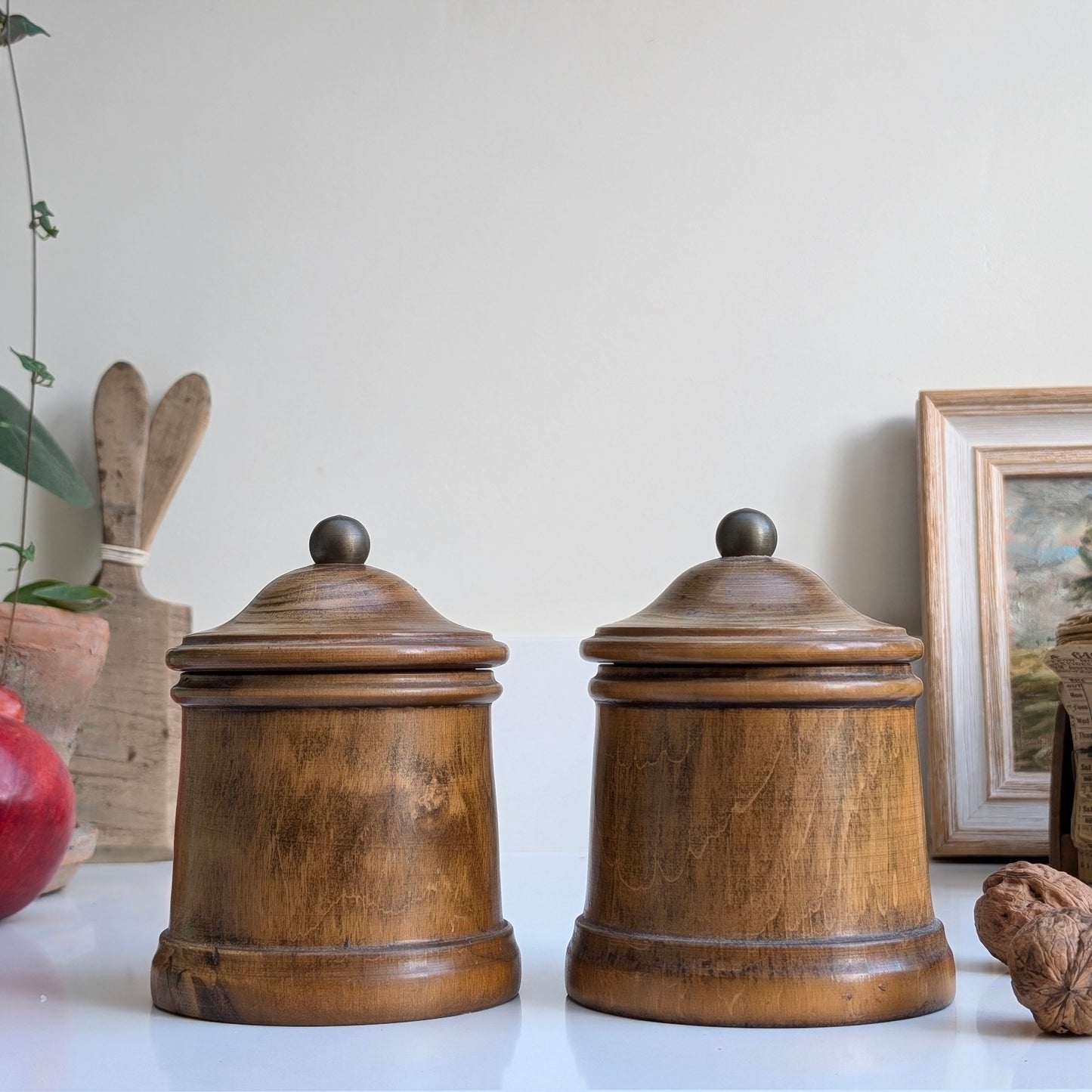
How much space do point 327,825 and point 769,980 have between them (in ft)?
0.60

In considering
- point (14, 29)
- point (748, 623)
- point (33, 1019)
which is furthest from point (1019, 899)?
point (14, 29)

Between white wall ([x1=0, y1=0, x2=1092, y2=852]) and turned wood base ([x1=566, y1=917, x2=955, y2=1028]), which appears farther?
white wall ([x1=0, y1=0, x2=1092, y2=852])

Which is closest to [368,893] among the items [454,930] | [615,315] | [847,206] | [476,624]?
[454,930]

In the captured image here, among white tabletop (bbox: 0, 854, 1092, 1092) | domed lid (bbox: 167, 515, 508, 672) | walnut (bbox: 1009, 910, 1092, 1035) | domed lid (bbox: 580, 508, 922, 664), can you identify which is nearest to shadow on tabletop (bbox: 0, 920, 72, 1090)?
white tabletop (bbox: 0, 854, 1092, 1092)

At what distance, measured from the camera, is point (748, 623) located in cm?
50

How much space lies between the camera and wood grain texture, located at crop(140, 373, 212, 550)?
1047mm

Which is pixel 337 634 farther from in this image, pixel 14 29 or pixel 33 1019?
pixel 14 29

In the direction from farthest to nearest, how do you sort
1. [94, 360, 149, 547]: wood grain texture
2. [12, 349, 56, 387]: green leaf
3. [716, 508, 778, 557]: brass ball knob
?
[94, 360, 149, 547]: wood grain texture → [12, 349, 56, 387]: green leaf → [716, 508, 778, 557]: brass ball knob

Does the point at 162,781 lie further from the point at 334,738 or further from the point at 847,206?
the point at 847,206

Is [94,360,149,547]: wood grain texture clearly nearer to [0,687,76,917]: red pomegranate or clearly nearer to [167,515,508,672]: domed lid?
[0,687,76,917]: red pomegranate

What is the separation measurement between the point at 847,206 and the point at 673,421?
24 centimetres

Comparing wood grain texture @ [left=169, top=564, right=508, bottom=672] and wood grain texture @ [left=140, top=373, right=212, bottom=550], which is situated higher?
wood grain texture @ [left=140, top=373, right=212, bottom=550]

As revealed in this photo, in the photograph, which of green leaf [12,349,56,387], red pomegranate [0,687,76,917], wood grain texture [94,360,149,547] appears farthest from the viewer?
wood grain texture [94,360,149,547]

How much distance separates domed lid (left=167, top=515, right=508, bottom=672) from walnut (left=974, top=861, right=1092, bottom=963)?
26 cm
